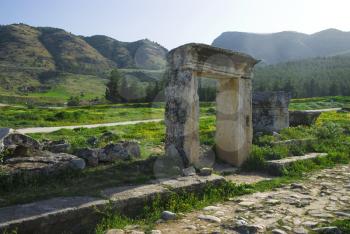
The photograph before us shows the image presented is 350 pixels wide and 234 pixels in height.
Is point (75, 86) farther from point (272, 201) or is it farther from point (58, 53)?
point (272, 201)

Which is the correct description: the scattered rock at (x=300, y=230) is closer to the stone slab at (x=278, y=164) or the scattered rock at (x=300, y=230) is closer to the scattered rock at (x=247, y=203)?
the scattered rock at (x=247, y=203)

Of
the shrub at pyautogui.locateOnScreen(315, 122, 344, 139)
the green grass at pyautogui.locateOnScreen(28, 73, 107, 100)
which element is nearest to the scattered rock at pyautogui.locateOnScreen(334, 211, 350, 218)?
the shrub at pyautogui.locateOnScreen(315, 122, 344, 139)

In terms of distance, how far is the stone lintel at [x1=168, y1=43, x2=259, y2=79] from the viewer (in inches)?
327

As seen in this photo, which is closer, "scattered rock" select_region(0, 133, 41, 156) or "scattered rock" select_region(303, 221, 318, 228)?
"scattered rock" select_region(303, 221, 318, 228)

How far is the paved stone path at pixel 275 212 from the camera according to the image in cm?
525

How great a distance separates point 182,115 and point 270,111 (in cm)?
730

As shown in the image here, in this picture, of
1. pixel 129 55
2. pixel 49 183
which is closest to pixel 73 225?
pixel 49 183

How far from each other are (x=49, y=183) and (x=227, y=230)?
3.14 metres

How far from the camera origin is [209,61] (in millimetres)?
8828

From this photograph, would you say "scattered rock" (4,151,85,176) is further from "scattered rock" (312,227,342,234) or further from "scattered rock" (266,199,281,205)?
"scattered rock" (312,227,342,234)

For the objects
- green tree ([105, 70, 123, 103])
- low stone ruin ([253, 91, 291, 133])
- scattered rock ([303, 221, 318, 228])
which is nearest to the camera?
scattered rock ([303, 221, 318, 228])

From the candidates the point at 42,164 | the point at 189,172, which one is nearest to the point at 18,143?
the point at 42,164

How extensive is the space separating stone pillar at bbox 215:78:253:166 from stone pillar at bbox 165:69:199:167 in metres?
1.90

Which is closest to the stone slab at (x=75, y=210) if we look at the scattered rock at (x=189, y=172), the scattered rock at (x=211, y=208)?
the scattered rock at (x=211, y=208)
